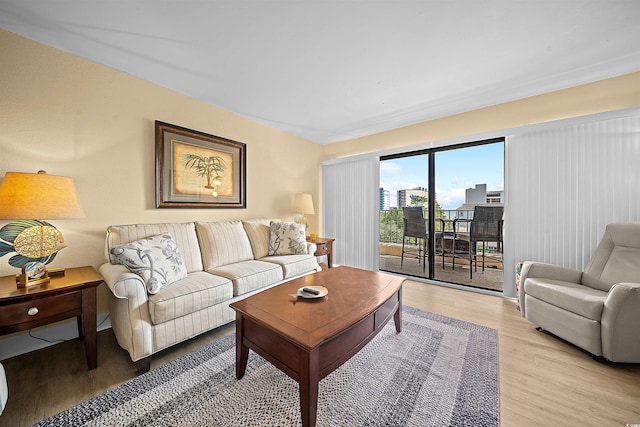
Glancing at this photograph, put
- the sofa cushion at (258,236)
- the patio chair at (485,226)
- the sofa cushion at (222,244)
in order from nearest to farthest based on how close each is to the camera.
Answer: the sofa cushion at (222,244) → the sofa cushion at (258,236) → the patio chair at (485,226)

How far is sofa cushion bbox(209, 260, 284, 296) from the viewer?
217 centimetres

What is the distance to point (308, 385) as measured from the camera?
3.55 feet

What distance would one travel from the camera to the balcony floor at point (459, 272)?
11.3ft

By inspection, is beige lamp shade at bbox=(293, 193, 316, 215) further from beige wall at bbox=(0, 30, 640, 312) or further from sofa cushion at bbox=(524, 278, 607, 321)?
sofa cushion at bbox=(524, 278, 607, 321)

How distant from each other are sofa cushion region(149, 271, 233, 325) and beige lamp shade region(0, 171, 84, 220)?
84cm

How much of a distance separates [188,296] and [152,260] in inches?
16.4

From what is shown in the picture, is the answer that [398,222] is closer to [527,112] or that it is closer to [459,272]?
[459,272]

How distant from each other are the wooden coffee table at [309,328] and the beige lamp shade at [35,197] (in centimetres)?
136

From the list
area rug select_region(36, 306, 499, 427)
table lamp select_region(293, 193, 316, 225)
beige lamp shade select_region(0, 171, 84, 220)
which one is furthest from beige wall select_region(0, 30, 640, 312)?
area rug select_region(36, 306, 499, 427)

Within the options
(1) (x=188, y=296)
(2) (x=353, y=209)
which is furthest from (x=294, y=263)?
(2) (x=353, y=209)

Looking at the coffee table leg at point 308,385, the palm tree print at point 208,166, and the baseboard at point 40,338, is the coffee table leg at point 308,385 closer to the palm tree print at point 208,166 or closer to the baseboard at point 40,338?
the baseboard at point 40,338

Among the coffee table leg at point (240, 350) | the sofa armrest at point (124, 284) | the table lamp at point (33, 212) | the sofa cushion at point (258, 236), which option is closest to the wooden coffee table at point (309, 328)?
the coffee table leg at point (240, 350)

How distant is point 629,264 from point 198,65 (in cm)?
411

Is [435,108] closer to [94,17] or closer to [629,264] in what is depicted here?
[629,264]
